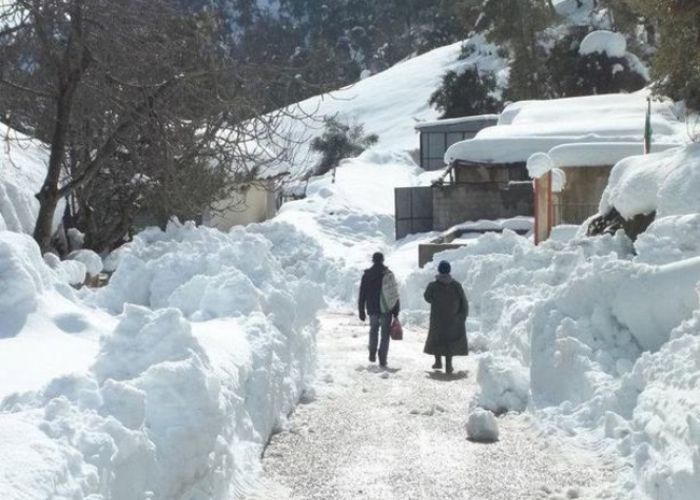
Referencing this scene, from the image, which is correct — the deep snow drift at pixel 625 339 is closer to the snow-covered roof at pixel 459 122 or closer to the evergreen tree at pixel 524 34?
the evergreen tree at pixel 524 34

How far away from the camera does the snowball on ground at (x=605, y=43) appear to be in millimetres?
43531

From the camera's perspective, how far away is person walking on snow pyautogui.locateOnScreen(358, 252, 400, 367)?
13266 millimetres

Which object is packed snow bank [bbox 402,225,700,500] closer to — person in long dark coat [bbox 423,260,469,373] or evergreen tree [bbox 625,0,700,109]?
person in long dark coat [bbox 423,260,469,373]

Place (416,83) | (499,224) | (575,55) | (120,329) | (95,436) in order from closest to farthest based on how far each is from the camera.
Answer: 1. (95,436)
2. (120,329)
3. (499,224)
4. (575,55)
5. (416,83)

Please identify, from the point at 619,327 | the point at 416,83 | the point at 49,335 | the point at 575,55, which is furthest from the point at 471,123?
the point at 49,335

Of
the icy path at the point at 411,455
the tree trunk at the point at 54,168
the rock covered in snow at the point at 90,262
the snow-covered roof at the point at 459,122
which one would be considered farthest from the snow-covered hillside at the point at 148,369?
the snow-covered roof at the point at 459,122

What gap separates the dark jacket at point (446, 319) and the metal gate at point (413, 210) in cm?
1769

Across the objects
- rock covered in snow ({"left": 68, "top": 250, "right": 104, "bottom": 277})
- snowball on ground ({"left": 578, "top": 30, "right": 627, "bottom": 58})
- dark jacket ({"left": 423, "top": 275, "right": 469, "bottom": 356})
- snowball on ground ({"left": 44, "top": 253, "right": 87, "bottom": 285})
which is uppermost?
snowball on ground ({"left": 578, "top": 30, "right": 627, "bottom": 58})

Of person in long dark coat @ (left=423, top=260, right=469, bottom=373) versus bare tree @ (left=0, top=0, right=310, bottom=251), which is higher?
bare tree @ (left=0, top=0, right=310, bottom=251)

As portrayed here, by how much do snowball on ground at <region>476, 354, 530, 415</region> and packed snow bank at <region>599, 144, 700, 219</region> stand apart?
3144 mm

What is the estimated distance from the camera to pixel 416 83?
8069cm

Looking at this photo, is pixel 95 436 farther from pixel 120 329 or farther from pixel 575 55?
pixel 575 55

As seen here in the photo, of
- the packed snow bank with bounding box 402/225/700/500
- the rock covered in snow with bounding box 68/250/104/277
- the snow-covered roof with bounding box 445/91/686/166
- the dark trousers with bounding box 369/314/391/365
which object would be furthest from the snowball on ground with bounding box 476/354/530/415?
the snow-covered roof with bounding box 445/91/686/166

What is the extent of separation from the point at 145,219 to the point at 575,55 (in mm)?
24942
